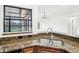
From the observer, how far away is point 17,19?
1.90 meters

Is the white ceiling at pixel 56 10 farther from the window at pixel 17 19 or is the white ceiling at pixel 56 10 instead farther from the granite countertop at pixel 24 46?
the granite countertop at pixel 24 46

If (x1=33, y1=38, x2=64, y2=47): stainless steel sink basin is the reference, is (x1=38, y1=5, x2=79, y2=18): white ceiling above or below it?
above

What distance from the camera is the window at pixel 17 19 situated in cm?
185

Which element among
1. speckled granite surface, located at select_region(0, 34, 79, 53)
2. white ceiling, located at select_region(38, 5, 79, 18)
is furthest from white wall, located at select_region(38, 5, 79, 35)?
speckled granite surface, located at select_region(0, 34, 79, 53)

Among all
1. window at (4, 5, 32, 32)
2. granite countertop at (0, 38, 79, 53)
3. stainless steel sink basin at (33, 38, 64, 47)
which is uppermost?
window at (4, 5, 32, 32)

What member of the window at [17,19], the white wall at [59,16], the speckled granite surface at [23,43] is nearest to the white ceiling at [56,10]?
the white wall at [59,16]

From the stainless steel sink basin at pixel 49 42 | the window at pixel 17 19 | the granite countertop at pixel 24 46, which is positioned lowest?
the granite countertop at pixel 24 46

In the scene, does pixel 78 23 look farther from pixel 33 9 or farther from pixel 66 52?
pixel 33 9

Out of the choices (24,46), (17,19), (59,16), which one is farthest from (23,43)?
(59,16)

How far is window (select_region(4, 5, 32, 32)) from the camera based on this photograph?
185 centimetres

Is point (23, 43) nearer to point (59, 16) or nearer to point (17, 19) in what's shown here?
point (17, 19)

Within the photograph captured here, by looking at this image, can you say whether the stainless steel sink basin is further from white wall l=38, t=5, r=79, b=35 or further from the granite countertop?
white wall l=38, t=5, r=79, b=35

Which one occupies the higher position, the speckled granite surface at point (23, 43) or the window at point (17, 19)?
the window at point (17, 19)
